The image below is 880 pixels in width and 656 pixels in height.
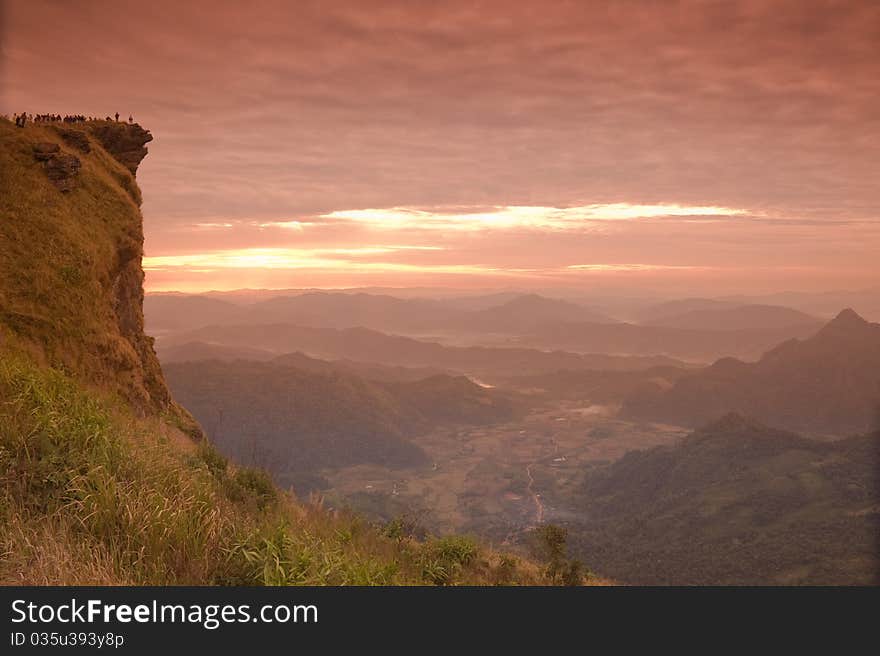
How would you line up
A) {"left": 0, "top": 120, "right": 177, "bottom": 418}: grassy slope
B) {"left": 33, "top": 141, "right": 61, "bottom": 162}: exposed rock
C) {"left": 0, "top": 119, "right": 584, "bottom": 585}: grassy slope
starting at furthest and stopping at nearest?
{"left": 33, "top": 141, "right": 61, "bottom": 162}: exposed rock → {"left": 0, "top": 120, "right": 177, "bottom": 418}: grassy slope → {"left": 0, "top": 119, "right": 584, "bottom": 585}: grassy slope

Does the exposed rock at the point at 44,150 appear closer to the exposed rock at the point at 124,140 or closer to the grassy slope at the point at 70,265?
the grassy slope at the point at 70,265

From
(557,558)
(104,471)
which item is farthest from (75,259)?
(557,558)

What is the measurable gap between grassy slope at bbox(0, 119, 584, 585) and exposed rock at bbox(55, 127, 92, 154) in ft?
1.72

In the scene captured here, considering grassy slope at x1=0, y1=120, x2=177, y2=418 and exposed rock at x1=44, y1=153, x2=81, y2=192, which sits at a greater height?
exposed rock at x1=44, y1=153, x2=81, y2=192

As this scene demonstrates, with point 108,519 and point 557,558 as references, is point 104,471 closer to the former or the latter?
point 108,519

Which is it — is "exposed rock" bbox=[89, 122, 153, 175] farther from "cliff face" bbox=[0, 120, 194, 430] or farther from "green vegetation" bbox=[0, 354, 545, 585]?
"green vegetation" bbox=[0, 354, 545, 585]


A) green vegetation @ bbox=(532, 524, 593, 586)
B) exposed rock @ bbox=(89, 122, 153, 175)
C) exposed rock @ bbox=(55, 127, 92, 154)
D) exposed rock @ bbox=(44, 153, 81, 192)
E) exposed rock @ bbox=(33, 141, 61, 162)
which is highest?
exposed rock @ bbox=(89, 122, 153, 175)

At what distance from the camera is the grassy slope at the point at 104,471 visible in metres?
5.81

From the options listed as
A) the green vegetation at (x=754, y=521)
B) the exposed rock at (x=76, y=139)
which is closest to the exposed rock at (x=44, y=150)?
the exposed rock at (x=76, y=139)

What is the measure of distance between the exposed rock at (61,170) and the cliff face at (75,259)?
0.10ft

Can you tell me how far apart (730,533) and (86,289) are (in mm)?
158942

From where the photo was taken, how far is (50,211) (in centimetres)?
1533

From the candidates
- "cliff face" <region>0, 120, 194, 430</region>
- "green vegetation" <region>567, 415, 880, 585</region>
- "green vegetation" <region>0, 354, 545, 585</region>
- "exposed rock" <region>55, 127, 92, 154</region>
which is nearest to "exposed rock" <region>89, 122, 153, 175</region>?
"cliff face" <region>0, 120, 194, 430</region>

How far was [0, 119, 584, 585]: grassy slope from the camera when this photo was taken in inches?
229
